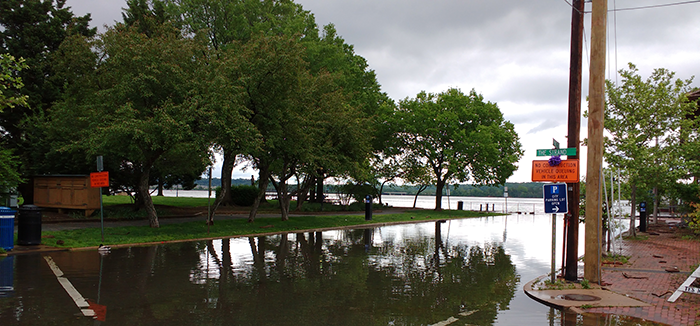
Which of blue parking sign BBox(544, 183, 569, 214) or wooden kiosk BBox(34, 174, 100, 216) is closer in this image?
blue parking sign BBox(544, 183, 569, 214)

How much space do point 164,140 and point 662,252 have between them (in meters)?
18.5

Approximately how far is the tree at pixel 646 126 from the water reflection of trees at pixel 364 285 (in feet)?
27.9

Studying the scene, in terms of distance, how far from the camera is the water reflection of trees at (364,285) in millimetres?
7602

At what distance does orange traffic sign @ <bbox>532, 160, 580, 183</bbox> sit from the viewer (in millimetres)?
10508

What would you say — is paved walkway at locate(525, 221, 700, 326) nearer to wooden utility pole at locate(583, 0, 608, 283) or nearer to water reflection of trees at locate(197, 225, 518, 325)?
wooden utility pole at locate(583, 0, 608, 283)

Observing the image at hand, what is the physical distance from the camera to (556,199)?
10352 mm

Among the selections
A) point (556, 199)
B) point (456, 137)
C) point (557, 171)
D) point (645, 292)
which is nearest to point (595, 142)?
point (557, 171)

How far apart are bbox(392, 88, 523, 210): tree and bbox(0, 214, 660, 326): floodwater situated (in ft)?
69.9

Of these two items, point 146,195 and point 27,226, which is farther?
point 146,195

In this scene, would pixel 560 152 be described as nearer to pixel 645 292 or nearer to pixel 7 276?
pixel 645 292

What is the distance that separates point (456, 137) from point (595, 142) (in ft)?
86.6

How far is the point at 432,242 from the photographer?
62.3 ft

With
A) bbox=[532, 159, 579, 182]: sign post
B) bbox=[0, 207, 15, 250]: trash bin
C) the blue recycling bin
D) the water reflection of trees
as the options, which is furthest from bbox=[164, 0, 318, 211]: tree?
bbox=[532, 159, 579, 182]: sign post

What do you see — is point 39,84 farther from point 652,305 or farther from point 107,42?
point 652,305
